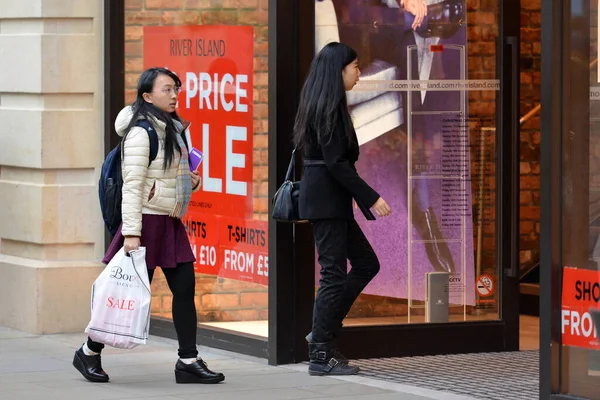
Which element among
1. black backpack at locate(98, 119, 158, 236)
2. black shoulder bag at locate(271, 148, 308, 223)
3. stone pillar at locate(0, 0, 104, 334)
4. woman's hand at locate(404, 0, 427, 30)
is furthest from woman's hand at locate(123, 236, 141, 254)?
stone pillar at locate(0, 0, 104, 334)

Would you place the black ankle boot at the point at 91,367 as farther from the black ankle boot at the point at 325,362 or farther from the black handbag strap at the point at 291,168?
the black handbag strap at the point at 291,168

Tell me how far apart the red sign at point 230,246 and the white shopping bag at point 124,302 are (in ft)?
3.83

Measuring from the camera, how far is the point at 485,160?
8914 mm

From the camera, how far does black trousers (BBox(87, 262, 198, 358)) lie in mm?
7797

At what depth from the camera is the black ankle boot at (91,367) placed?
25.7 feet

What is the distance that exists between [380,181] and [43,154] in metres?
2.52

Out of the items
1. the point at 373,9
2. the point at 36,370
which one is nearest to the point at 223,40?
the point at 373,9

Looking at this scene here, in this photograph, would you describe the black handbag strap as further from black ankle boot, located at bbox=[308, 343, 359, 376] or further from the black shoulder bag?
black ankle boot, located at bbox=[308, 343, 359, 376]

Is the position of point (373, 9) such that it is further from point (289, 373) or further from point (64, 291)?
point (64, 291)

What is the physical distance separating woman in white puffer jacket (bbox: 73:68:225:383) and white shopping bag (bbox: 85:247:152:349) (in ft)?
0.34

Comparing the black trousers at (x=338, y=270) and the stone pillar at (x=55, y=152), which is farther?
the stone pillar at (x=55, y=152)

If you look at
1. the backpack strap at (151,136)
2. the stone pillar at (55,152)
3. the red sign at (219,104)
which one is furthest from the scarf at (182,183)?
the stone pillar at (55,152)

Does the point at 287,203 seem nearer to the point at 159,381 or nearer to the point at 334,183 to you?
the point at 334,183

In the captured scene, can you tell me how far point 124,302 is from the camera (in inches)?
297
